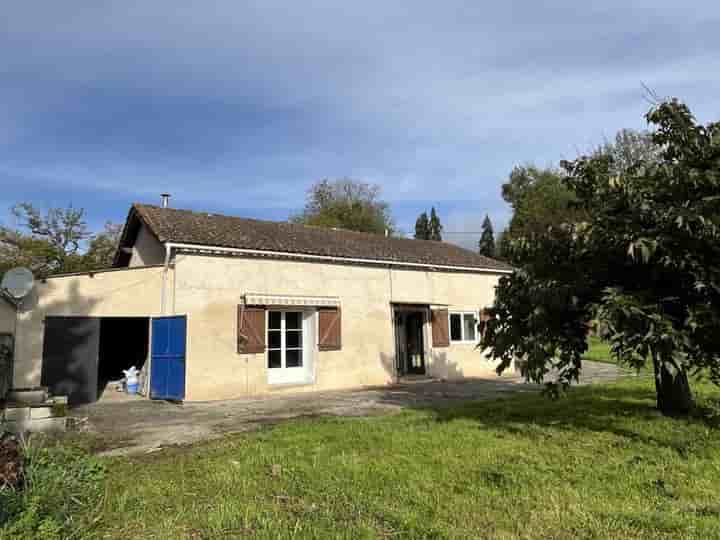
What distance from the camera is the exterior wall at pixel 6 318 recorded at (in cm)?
1056

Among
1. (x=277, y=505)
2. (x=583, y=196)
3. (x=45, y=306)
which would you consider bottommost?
(x=277, y=505)

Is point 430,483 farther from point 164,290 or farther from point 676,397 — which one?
point 164,290

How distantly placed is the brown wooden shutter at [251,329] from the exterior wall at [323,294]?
0.16m

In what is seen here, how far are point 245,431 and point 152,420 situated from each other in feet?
8.40

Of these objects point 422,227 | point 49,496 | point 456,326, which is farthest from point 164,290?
point 422,227

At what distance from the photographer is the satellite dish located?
10.4 m

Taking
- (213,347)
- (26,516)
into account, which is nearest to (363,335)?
(213,347)

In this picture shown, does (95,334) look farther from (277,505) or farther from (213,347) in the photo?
(277,505)

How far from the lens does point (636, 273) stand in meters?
6.55

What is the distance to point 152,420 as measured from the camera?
9234 millimetres

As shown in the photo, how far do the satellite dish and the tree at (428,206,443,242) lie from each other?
178ft

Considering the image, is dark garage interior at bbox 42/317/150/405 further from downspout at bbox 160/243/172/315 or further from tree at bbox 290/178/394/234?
tree at bbox 290/178/394/234

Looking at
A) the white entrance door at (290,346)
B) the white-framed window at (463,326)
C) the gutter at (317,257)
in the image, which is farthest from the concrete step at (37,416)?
the white-framed window at (463,326)

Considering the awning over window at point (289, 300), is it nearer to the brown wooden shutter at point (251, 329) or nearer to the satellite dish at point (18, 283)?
the brown wooden shutter at point (251, 329)
